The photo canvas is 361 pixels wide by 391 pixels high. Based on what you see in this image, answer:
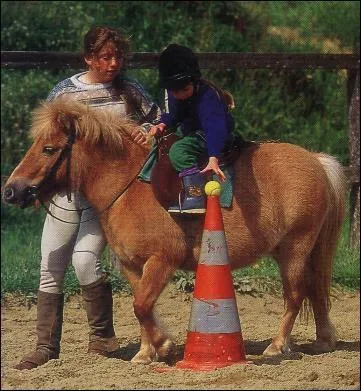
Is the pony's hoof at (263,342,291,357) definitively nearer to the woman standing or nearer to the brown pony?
the brown pony

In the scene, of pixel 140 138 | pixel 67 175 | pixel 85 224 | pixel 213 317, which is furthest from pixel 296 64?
pixel 213 317

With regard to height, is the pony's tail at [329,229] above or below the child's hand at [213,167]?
below

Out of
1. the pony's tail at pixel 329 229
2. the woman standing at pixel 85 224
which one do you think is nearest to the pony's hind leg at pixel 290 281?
the pony's tail at pixel 329 229

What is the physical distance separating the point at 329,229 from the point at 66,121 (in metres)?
1.84

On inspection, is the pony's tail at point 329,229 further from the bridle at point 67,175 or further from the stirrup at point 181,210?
the bridle at point 67,175

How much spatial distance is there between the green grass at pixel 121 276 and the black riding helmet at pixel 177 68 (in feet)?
7.00

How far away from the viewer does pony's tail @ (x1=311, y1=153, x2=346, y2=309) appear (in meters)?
6.58

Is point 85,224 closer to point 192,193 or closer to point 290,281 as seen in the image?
point 192,193

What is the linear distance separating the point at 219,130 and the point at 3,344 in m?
2.30

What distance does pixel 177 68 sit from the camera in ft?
19.0

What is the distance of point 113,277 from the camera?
28.2 feet

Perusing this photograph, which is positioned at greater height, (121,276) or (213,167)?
(213,167)

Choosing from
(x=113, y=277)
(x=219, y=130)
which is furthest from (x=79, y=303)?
(x=219, y=130)

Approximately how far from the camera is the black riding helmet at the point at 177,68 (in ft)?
19.0
